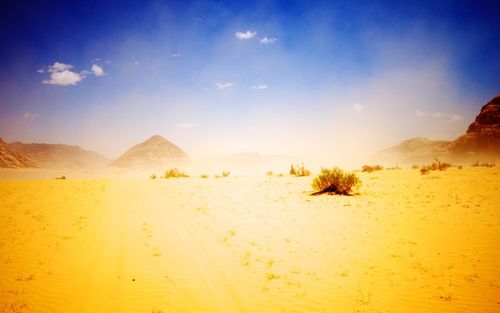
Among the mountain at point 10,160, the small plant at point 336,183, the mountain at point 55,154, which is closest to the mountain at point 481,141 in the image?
the small plant at point 336,183

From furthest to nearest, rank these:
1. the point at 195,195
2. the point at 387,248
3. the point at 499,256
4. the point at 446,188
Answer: the point at 195,195 → the point at 446,188 → the point at 387,248 → the point at 499,256

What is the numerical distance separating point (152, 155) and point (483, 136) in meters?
86.5

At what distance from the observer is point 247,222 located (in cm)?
845

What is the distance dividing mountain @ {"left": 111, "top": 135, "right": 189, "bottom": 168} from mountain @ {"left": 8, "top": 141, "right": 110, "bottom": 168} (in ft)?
58.4

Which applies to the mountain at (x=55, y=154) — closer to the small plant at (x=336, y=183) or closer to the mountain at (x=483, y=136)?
the small plant at (x=336, y=183)

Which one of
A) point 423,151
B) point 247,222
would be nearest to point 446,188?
point 247,222

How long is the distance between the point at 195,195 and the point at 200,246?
25.3ft

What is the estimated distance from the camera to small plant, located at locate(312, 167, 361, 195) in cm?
1207

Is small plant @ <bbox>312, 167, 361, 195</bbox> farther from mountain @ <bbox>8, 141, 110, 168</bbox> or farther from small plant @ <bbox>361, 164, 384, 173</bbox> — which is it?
mountain @ <bbox>8, 141, 110, 168</bbox>

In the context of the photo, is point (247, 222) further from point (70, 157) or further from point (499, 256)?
point (70, 157)

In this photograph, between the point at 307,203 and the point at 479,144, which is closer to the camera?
the point at 307,203

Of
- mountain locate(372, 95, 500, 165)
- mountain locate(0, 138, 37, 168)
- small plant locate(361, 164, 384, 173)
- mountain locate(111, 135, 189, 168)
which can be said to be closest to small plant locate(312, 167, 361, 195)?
small plant locate(361, 164, 384, 173)

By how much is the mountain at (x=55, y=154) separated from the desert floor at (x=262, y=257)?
329ft

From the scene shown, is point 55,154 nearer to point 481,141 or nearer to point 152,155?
point 152,155
